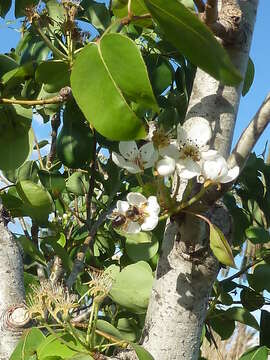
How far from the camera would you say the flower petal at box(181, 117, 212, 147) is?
617mm

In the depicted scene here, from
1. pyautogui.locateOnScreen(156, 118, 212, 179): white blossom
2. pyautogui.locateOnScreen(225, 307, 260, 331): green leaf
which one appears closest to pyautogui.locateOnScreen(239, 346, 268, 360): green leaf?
pyautogui.locateOnScreen(225, 307, 260, 331): green leaf

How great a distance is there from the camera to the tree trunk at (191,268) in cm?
64

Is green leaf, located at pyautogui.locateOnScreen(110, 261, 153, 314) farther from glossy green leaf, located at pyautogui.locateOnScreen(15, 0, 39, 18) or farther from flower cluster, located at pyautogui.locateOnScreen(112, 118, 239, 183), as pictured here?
glossy green leaf, located at pyautogui.locateOnScreen(15, 0, 39, 18)

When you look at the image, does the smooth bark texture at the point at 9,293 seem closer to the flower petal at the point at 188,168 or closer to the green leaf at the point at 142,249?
the green leaf at the point at 142,249

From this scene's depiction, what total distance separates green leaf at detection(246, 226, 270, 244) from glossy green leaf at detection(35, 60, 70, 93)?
0.57 metres

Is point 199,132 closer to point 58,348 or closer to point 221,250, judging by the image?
point 221,250

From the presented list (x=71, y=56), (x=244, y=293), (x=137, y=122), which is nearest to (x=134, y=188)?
(x=244, y=293)

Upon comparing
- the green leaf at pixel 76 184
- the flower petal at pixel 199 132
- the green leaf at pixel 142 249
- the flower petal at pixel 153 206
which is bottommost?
the green leaf at pixel 76 184

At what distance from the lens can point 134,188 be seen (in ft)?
3.97

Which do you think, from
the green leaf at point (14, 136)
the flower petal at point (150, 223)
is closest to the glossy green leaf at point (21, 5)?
the green leaf at point (14, 136)

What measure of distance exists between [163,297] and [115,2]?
0.37 meters

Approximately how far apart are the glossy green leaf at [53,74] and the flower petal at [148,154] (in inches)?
8.7

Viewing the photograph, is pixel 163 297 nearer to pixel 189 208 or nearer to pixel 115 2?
pixel 189 208

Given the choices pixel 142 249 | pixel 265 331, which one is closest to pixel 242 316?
pixel 265 331
